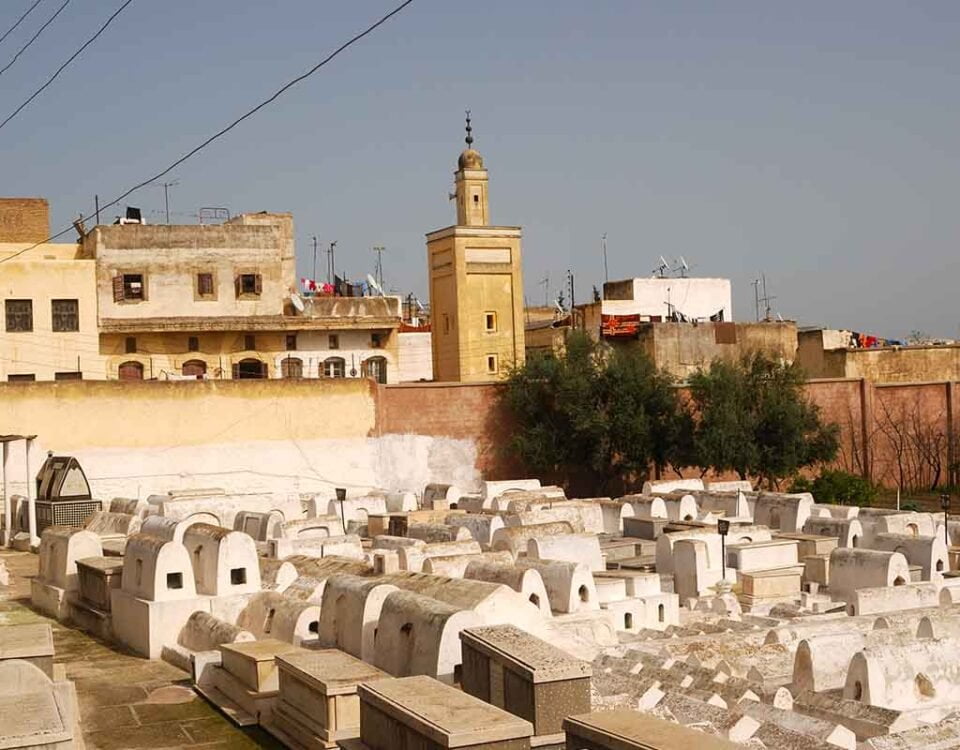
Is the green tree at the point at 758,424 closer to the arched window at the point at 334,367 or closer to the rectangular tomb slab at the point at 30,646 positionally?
the arched window at the point at 334,367

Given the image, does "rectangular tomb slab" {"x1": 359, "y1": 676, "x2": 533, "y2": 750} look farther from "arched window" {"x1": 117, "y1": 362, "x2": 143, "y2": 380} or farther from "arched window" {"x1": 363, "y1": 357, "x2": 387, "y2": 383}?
"arched window" {"x1": 363, "y1": 357, "x2": 387, "y2": 383}

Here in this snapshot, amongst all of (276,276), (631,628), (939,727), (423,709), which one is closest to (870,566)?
(631,628)

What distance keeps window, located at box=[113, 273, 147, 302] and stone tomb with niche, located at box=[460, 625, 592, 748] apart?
29452 mm

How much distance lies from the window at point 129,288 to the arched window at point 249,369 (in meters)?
Answer: 3.38

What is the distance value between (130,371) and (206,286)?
3373 millimetres

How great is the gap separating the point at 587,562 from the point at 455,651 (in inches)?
306

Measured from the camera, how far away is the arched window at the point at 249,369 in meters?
39.1

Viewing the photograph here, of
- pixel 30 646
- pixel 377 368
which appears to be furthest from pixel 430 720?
pixel 377 368

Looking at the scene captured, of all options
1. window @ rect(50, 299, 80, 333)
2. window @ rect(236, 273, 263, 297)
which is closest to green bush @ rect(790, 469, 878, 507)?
window @ rect(236, 273, 263, 297)

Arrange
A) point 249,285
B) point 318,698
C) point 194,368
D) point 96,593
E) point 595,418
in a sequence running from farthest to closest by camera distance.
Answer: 1. point 249,285
2. point 194,368
3. point 595,418
4. point 96,593
5. point 318,698

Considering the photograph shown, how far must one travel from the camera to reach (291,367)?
39.8 meters

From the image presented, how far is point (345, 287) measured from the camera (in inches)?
1933

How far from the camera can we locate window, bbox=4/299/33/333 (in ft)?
115

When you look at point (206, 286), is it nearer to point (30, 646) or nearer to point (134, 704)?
point (134, 704)
